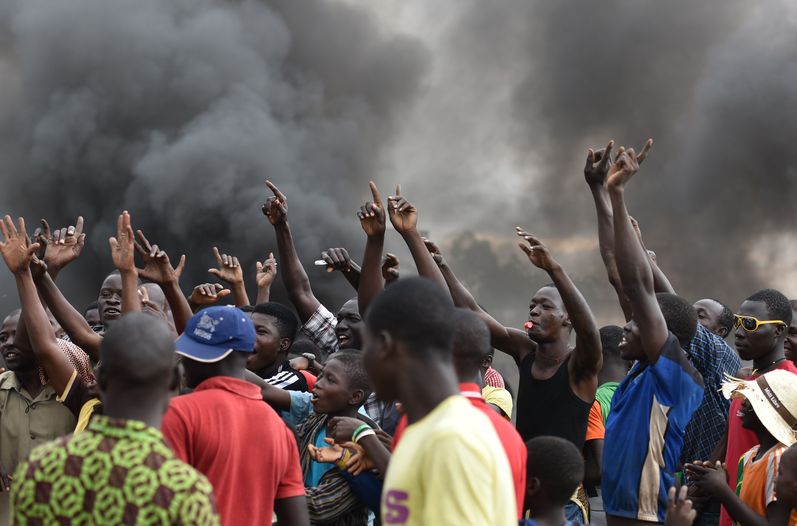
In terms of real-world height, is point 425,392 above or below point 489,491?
above

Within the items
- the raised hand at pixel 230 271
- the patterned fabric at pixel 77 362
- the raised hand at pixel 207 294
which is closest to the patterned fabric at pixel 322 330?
the raised hand at pixel 207 294

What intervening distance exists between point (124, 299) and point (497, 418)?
7.58ft

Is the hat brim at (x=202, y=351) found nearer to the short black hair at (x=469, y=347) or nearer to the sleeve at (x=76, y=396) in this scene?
the short black hair at (x=469, y=347)

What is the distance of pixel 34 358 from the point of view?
4.56 metres

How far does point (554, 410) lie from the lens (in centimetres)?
498

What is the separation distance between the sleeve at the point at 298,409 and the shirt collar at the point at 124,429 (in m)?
2.40

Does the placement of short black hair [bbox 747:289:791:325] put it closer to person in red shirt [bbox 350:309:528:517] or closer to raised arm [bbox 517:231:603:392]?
raised arm [bbox 517:231:603:392]

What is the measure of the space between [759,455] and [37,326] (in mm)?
3492

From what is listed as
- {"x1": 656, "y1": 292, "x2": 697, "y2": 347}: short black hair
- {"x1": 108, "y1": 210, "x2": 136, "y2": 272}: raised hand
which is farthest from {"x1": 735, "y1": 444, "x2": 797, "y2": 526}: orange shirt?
{"x1": 108, "y1": 210, "x2": 136, "y2": 272}: raised hand

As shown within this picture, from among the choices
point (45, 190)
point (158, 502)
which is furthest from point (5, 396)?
point (45, 190)

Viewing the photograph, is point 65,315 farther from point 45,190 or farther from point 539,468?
point 45,190

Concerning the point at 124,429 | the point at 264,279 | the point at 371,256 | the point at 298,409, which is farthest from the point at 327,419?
the point at 264,279

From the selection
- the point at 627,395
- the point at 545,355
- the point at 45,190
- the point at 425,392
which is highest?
the point at 45,190

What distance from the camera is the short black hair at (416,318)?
219 cm
